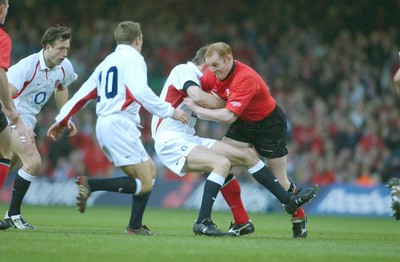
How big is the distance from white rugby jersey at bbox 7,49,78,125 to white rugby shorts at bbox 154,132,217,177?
5.56 ft

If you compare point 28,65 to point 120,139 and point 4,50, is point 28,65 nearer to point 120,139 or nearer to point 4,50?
point 4,50

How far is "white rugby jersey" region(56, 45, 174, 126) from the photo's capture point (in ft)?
28.3

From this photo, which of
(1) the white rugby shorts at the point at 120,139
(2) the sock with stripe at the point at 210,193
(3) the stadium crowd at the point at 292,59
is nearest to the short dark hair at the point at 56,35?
(1) the white rugby shorts at the point at 120,139

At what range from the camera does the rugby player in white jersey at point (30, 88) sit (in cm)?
976

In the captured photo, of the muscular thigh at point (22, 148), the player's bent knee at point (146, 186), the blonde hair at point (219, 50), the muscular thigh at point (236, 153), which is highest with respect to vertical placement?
the blonde hair at point (219, 50)

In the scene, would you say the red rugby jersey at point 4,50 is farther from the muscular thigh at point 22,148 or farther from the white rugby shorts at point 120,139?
the muscular thigh at point 22,148

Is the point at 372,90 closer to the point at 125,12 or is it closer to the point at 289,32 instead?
the point at 289,32

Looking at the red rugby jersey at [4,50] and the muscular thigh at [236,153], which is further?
the muscular thigh at [236,153]

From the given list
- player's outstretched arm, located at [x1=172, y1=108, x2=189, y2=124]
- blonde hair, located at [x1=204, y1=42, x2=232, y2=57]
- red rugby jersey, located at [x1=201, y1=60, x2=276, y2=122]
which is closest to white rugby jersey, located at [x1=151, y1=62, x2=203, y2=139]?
red rugby jersey, located at [x1=201, y1=60, x2=276, y2=122]

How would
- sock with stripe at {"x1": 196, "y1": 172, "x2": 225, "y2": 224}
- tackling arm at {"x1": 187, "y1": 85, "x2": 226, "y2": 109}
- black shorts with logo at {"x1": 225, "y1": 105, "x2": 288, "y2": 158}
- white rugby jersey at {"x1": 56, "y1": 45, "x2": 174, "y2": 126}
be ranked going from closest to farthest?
white rugby jersey at {"x1": 56, "y1": 45, "x2": 174, "y2": 126}
sock with stripe at {"x1": 196, "y1": 172, "x2": 225, "y2": 224}
tackling arm at {"x1": 187, "y1": 85, "x2": 226, "y2": 109}
black shorts with logo at {"x1": 225, "y1": 105, "x2": 288, "y2": 158}

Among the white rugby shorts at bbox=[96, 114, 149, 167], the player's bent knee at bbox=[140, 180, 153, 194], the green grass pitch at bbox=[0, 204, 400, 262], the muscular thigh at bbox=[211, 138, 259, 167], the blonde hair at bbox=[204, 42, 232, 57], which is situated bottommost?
the green grass pitch at bbox=[0, 204, 400, 262]

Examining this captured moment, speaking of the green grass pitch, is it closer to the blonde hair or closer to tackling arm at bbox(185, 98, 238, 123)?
tackling arm at bbox(185, 98, 238, 123)

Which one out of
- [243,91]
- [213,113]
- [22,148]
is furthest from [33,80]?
[243,91]

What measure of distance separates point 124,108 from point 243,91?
1374 millimetres
